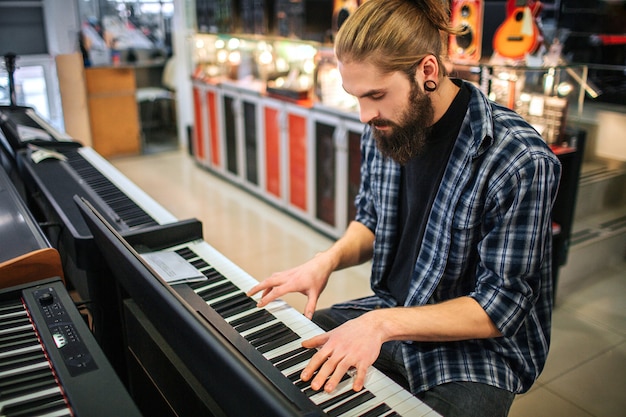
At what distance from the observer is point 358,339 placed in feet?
3.96

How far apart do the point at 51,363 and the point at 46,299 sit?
26 centimetres

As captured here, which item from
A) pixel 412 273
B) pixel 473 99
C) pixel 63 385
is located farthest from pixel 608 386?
pixel 63 385

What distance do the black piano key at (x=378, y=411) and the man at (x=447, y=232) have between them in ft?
0.20

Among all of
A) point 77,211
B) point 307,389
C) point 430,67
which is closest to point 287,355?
point 307,389

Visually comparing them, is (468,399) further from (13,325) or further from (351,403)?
(13,325)

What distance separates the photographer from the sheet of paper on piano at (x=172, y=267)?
5.19 ft

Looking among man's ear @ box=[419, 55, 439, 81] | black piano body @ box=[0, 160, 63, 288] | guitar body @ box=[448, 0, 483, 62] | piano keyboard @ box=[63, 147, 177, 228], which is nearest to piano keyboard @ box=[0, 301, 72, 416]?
black piano body @ box=[0, 160, 63, 288]

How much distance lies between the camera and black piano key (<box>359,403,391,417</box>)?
1111 mm

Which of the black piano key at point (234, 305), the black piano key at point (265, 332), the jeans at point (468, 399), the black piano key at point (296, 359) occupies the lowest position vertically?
the jeans at point (468, 399)

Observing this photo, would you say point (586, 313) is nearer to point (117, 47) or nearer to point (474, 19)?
point (474, 19)

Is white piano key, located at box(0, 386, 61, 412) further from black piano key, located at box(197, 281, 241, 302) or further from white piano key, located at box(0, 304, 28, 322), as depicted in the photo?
black piano key, located at box(197, 281, 241, 302)

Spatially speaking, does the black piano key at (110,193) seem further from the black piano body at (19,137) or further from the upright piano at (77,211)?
the black piano body at (19,137)

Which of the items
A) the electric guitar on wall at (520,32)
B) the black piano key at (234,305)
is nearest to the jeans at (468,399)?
the black piano key at (234,305)

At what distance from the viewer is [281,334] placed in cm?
138
